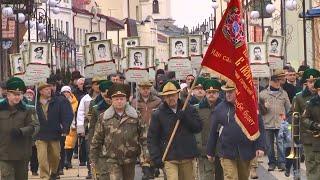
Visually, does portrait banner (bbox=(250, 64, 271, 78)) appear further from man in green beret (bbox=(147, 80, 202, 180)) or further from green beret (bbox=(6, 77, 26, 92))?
man in green beret (bbox=(147, 80, 202, 180))

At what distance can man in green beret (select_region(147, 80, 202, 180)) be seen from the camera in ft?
49.6

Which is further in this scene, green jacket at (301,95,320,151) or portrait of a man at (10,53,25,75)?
portrait of a man at (10,53,25,75)

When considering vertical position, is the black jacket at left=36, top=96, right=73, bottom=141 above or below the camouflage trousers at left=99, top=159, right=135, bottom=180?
above

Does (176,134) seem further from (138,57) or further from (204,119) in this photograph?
(138,57)

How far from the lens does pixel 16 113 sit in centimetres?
1616

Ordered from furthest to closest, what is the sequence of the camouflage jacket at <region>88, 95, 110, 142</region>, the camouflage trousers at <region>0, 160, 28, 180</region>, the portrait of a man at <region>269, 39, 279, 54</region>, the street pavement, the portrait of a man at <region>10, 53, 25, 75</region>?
the portrait of a man at <region>10, 53, 25, 75</region> < the portrait of a man at <region>269, 39, 279, 54</region> < the street pavement < the camouflage jacket at <region>88, 95, 110, 142</region> < the camouflage trousers at <region>0, 160, 28, 180</region>

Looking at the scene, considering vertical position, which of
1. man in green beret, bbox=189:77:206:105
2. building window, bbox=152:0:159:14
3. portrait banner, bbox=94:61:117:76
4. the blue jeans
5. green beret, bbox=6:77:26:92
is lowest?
the blue jeans

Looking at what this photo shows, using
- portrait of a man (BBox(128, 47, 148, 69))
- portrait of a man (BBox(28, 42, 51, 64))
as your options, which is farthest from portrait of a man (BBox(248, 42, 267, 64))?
portrait of a man (BBox(28, 42, 51, 64))

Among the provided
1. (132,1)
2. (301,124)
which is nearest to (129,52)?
(301,124)

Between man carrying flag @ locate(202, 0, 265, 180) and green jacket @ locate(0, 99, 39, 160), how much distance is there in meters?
2.60

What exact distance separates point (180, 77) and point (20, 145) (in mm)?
12728

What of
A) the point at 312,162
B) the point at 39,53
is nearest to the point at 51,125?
the point at 39,53

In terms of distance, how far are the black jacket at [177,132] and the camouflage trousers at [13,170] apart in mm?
2176

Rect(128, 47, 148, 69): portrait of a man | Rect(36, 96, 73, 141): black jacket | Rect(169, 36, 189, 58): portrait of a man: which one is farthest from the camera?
Rect(169, 36, 189, 58): portrait of a man
